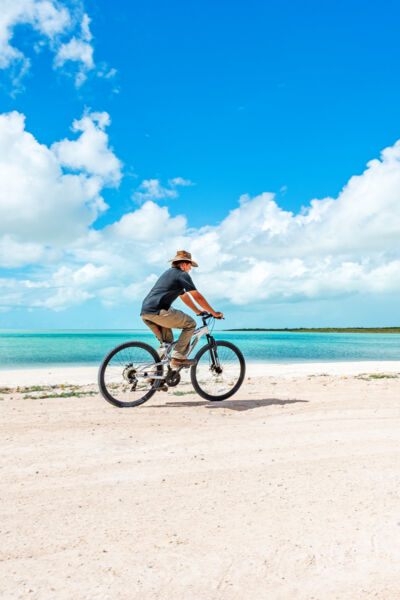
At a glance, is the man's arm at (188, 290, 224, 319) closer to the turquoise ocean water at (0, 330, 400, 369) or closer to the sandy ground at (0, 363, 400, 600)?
the sandy ground at (0, 363, 400, 600)

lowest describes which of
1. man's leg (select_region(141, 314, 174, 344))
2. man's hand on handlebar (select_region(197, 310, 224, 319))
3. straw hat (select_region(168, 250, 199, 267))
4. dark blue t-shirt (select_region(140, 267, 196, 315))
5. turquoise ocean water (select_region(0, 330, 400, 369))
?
turquoise ocean water (select_region(0, 330, 400, 369))

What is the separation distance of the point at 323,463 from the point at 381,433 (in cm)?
161

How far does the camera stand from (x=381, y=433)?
231 inches

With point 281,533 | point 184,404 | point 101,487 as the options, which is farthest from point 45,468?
point 184,404

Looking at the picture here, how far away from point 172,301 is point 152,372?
125cm

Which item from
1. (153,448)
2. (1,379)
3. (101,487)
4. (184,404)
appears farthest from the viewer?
(1,379)

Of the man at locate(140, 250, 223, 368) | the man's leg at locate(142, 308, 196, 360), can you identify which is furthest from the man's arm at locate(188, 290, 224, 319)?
the man's leg at locate(142, 308, 196, 360)

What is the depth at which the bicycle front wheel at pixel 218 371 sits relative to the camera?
27.3 feet

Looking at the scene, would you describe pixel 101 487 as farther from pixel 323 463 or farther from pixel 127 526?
pixel 323 463

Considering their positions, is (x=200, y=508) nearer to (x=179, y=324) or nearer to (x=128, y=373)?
(x=128, y=373)

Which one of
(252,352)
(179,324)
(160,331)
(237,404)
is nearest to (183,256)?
(179,324)

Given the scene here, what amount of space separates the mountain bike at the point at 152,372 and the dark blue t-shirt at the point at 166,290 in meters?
0.62

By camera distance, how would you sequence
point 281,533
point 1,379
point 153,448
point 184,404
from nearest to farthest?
point 281,533 < point 153,448 < point 184,404 < point 1,379

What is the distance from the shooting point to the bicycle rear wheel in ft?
24.7
